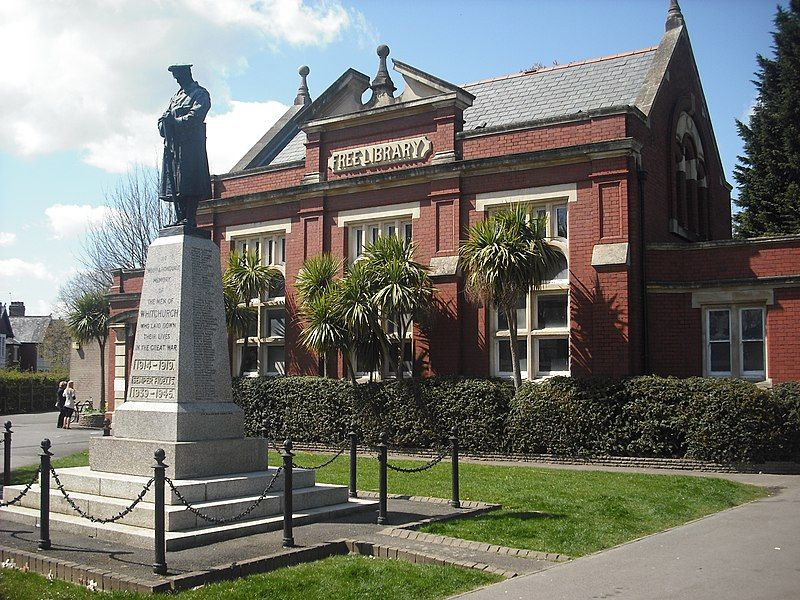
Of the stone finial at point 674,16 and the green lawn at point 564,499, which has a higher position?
the stone finial at point 674,16

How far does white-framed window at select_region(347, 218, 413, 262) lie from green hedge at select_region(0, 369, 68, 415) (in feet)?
107

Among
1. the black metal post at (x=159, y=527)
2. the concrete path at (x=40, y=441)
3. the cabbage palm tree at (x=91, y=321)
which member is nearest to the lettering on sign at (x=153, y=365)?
the black metal post at (x=159, y=527)

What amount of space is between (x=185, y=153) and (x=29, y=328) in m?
73.9

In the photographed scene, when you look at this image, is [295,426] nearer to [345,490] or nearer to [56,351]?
[345,490]

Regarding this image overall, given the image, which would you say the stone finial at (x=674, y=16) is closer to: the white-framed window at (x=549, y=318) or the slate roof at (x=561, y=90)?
the slate roof at (x=561, y=90)

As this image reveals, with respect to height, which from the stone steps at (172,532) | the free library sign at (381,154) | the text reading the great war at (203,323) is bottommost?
the stone steps at (172,532)

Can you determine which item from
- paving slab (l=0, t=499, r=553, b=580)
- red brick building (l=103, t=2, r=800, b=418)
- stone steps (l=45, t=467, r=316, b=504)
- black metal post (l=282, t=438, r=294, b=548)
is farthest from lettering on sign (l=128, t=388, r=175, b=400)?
red brick building (l=103, t=2, r=800, b=418)

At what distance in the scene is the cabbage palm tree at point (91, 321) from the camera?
129 ft

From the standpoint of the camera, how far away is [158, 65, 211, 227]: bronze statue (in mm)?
12852

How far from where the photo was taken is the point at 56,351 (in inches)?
3125

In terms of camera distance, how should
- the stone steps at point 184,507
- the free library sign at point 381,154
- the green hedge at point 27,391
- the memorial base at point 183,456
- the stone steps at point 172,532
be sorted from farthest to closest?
the green hedge at point 27,391 → the free library sign at point 381,154 → the memorial base at point 183,456 → the stone steps at point 184,507 → the stone steps at point 172,532

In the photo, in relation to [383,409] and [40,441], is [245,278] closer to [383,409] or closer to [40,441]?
[383,409]

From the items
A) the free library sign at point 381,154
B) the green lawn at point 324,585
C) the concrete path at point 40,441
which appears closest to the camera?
the green lawn at point 324,585

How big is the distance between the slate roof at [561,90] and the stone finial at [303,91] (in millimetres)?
8417
